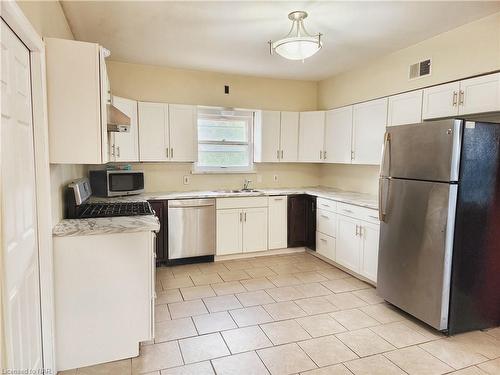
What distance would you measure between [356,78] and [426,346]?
3.32m

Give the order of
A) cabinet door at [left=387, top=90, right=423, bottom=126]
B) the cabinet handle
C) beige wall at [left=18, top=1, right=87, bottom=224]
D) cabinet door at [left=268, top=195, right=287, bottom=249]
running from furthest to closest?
cabinet door at [left=268, top=195, right=287, bottom=249], cabinet door at [left=387, top=90, right=423, bottom=126], the cabinet handle, beige wall at [left=18, top=1, right=87, bottom=224]

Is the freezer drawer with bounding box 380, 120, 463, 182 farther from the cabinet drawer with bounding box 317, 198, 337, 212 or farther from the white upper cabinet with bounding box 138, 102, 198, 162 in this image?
the white upper cabinet with bounding box 138, 102, 198, 162

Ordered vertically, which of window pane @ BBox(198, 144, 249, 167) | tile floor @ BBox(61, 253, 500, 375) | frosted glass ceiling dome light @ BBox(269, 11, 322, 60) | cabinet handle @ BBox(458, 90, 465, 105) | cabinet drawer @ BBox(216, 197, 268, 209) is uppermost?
frosted glass ceiling dome light @ BBox(269, 11, 322, 60)

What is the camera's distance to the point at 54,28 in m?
2.34

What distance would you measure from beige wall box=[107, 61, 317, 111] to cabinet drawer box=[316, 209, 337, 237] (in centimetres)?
182

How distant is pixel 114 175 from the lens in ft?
12.6

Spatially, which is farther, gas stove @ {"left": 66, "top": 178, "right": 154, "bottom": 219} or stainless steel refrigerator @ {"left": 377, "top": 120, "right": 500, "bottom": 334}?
gas stove @ {"left": 66, "top": 178, "right": 154, "bottom": 219}

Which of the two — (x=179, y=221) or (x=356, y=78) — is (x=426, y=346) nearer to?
(x=179, y=221)

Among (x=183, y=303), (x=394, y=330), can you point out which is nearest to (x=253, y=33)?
(x=183, y=303)

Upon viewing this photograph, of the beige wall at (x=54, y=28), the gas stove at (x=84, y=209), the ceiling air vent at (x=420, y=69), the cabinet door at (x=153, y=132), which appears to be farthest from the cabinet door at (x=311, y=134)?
the beige wall at (x=54, y=28)

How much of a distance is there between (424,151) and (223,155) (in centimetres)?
288

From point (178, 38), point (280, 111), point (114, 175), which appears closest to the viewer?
point (178, 38)

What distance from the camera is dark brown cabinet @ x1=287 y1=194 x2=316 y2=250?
4613mm

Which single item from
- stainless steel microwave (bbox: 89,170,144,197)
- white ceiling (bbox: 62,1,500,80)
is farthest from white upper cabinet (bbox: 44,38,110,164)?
stainless steel microwave (bbox: 89,170,144,197)
